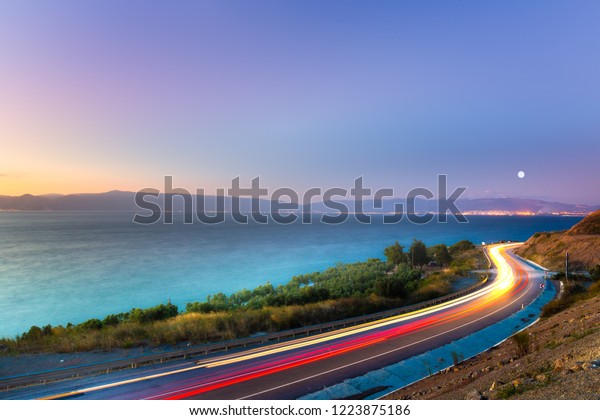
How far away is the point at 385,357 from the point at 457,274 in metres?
21.9

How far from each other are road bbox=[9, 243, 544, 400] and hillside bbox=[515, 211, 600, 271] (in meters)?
22.0

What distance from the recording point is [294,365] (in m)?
8.74

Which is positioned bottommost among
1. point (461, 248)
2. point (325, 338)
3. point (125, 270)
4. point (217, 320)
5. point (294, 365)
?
point (125, 270)

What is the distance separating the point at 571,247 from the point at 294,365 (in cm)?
3787

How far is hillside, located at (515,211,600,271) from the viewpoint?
2831 centimetres

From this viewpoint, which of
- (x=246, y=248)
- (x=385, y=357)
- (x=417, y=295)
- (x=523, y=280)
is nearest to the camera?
(x=385, y=357)

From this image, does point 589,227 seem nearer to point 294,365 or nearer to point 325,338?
point 325,338

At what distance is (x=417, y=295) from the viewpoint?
1933 centimetres

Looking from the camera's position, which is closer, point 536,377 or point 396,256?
point 536,377

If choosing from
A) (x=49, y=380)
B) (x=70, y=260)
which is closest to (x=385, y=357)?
(x=49, y=380)

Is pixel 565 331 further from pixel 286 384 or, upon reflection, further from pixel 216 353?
pixel 216 353

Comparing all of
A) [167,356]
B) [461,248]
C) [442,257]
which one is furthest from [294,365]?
[461,248]

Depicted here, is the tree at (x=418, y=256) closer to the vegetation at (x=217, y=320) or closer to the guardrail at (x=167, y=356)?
the vegetation at (x=217, y=320)

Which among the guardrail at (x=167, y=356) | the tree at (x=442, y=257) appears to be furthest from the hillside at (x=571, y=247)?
the guardrail at (x=167, y=356)
